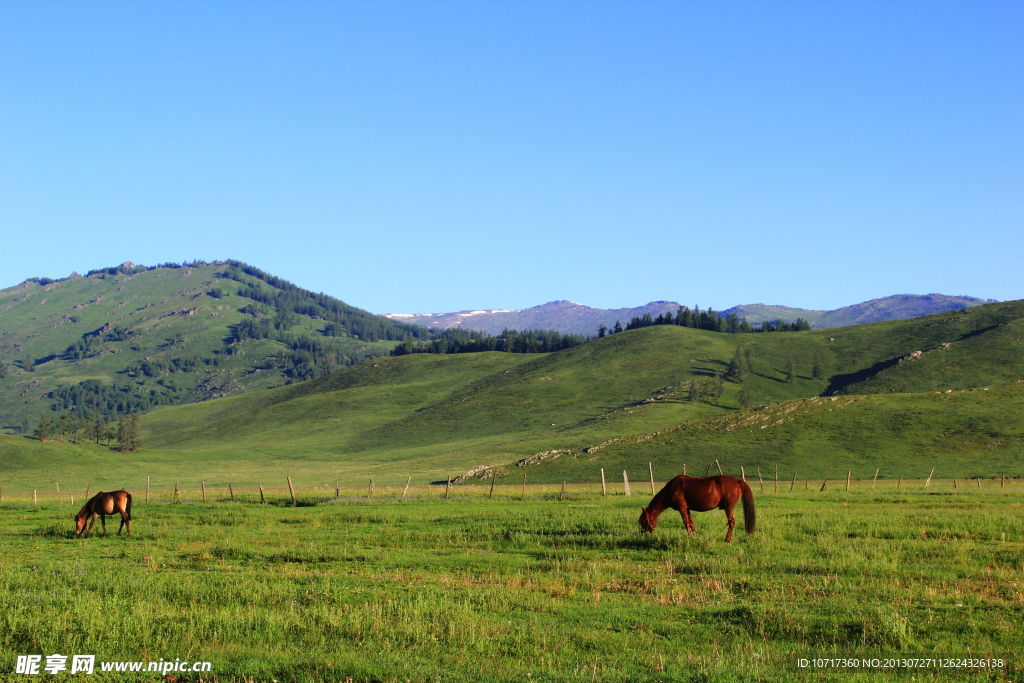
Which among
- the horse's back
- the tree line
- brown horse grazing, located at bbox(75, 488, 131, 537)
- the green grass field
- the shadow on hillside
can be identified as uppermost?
the tree line

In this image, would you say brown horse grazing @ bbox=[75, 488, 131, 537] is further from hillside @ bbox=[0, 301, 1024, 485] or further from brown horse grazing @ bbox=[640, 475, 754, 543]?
hillside @ bbox=[0, 301, 1024, 485]

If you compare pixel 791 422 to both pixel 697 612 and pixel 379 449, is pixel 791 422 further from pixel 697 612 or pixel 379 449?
pixel 697 612

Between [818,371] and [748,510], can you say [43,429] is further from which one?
[818,371]

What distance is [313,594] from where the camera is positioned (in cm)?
1892

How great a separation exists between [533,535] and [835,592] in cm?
1226

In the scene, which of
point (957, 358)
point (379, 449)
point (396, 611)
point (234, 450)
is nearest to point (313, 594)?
point (396, 611)

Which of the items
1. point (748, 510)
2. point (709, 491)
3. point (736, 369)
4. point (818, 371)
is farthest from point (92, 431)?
point (748, 510)

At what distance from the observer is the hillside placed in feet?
304

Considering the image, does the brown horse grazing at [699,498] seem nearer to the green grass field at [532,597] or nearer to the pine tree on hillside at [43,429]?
the green grass field at [532,597]

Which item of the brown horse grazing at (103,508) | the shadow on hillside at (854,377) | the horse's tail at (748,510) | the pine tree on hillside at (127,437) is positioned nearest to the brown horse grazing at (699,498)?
the horse's tail at (748,510)

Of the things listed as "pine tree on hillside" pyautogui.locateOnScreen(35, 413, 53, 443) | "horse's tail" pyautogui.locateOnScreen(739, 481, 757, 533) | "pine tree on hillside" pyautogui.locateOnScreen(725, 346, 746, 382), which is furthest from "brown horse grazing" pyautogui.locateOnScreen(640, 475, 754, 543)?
"pine tree on hillside" pyautogui.locateOnScreen(725, 346, 746, 382)

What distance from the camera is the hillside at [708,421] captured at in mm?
92625

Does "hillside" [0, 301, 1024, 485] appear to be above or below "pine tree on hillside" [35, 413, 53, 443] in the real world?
below

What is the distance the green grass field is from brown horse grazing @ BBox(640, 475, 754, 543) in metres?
0.81
